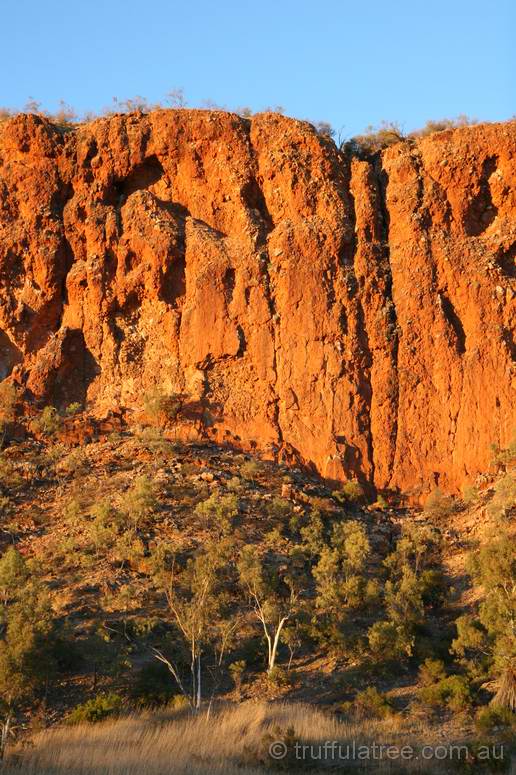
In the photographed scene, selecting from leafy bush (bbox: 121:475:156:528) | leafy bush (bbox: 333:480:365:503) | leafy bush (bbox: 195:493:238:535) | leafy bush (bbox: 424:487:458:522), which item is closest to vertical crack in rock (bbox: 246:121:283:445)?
leafy bush (bbox: 333:480:365:503)

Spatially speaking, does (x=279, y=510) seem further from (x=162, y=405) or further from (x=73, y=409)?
(x=73, y=409)

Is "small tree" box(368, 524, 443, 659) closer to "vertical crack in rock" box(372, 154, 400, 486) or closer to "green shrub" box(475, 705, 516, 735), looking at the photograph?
"green shrub" box(475, 705, 516, 735)

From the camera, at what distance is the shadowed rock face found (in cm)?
3112

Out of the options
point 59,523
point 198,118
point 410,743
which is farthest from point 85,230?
point 410,743

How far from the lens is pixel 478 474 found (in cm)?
3012

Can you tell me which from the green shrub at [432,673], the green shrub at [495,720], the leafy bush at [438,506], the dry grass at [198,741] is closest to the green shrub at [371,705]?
the dry grass at [198,741]

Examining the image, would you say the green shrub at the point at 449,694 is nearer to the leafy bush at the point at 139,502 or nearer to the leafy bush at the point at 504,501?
the leafy bush at the point at 504,501

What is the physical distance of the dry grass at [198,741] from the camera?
1750cm

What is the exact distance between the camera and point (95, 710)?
2025 centimetres

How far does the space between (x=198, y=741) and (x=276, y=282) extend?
1671 cm

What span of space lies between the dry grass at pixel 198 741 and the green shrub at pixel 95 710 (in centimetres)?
34

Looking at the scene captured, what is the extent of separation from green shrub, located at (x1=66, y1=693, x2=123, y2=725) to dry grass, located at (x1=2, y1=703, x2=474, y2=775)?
0.34 m

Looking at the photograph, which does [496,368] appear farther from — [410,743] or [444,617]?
[410,743]

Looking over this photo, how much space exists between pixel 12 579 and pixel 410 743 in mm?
9785
